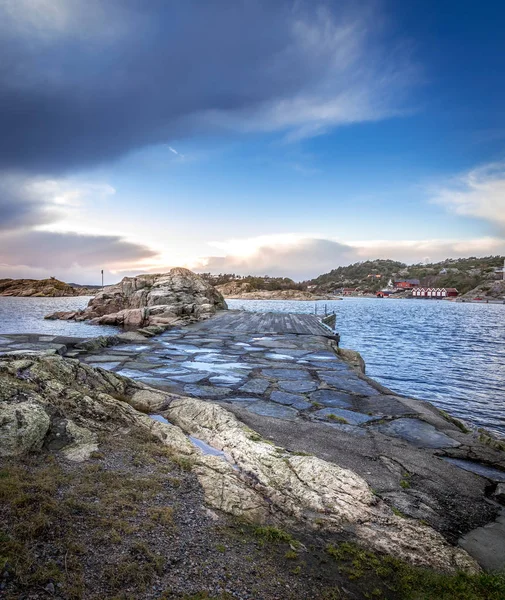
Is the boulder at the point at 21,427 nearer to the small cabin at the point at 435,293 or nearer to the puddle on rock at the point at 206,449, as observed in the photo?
the puddle on rock at the point at 206,449

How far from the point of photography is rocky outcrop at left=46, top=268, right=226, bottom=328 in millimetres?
17938

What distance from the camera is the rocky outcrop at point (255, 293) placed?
366 ft

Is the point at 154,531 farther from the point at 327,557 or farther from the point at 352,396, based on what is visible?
the point at 352,396

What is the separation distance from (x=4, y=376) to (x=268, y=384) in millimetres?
3623

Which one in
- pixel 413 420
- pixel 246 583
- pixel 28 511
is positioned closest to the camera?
pixel 246 583

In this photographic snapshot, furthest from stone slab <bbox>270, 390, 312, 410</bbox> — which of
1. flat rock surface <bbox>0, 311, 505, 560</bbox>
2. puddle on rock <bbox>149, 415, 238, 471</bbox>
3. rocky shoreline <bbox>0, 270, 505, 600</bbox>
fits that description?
puddle on rock <bbox>149, 415, 238, 471</bbox>

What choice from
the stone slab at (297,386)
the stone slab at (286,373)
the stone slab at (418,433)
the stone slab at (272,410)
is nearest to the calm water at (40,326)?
the stone slab at (286,373)

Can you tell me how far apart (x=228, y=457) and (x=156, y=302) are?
57.2 feet

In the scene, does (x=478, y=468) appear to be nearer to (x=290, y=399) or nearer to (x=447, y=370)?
(x=290, y=399)

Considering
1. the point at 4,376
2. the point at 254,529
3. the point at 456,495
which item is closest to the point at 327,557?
the point at 254,529

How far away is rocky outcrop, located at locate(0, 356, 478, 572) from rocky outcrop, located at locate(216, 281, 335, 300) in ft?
349

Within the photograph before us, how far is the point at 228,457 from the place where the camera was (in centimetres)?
293

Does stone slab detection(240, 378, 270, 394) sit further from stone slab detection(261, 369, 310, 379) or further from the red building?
the red building

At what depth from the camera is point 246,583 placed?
1.59m
